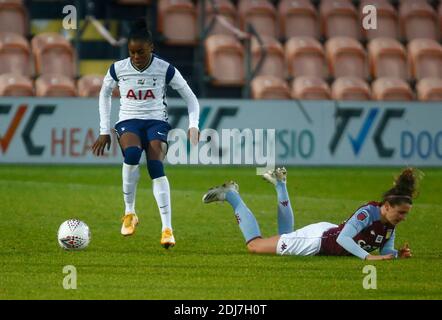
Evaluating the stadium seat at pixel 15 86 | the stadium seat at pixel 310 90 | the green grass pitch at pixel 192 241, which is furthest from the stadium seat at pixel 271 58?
the stadium seat at pixel 15 86

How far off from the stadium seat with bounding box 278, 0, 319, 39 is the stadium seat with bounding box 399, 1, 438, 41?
1.75m

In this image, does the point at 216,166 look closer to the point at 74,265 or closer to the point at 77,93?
the point at 77,93

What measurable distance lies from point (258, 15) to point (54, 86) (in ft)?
15.0

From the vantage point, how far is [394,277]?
9.96 m

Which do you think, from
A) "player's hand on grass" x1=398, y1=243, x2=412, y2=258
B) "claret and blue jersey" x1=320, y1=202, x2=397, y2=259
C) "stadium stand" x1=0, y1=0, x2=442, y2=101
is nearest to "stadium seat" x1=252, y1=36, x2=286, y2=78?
"stadium stand" x1=0, y1=0, x2=442, y2=101

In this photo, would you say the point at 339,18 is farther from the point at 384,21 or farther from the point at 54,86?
the point at 54,86

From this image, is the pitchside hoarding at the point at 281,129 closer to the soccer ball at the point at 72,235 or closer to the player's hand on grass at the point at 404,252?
the soccer ball at the point at 72,235

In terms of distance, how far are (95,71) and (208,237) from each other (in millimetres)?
9220

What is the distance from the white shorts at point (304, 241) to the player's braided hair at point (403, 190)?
2.30 ft

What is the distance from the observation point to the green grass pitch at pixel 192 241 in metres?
9.29

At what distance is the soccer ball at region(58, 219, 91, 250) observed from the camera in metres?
11.3

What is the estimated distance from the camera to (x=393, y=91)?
2152cm

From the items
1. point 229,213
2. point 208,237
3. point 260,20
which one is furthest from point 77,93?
point 208,237

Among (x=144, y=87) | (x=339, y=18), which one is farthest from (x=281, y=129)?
(x=144, y=87)
